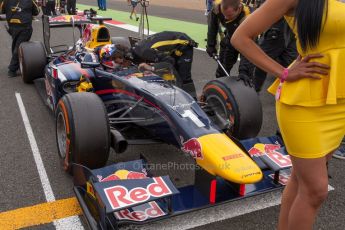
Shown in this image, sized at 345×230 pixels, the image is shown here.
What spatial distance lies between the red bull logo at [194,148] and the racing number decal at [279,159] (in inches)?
23.0

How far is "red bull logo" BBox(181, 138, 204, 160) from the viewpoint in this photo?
2.77m

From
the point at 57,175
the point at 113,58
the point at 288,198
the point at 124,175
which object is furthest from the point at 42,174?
the point at 288,198

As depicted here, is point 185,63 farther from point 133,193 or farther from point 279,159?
point 133,193

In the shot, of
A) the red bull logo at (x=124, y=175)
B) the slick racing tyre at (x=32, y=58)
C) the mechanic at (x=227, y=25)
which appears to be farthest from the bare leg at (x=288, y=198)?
the slick racing tyre at (x=32, y=58)

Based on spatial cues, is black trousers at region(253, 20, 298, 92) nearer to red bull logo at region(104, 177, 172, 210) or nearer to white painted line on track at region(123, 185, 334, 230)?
white painted line on track at region(123, 185, 334, 230)

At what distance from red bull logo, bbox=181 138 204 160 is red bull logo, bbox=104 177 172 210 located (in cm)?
35

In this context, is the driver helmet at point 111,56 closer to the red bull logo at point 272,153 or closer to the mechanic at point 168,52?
the mechanic at point 168,52

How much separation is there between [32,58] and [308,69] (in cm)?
504

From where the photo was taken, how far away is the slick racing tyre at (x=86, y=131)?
3043 millimetres

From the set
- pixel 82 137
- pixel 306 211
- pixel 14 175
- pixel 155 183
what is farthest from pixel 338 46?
pixel 14 175

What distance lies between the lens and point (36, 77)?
6.13m

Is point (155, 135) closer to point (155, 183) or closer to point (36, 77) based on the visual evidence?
point (155, 183)

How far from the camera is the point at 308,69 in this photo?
164cm

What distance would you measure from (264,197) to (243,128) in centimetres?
77
